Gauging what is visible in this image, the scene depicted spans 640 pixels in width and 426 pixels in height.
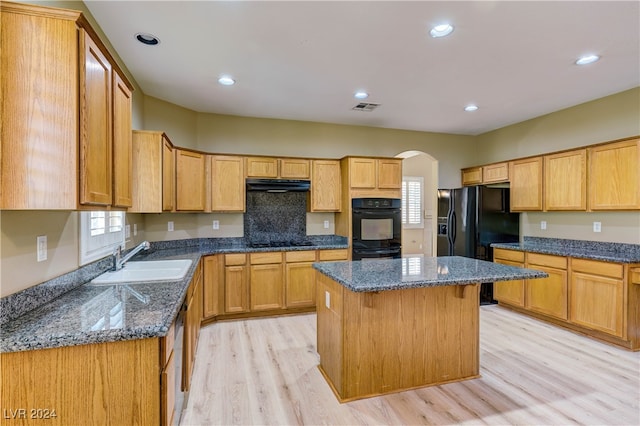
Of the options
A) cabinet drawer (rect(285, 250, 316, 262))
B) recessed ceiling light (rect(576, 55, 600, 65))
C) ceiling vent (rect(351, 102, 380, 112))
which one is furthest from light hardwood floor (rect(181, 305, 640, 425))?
ceiling vent (rect(351, 102, 380, 112))

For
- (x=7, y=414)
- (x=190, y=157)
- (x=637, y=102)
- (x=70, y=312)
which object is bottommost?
(x=7, y=414)

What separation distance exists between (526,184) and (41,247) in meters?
5.13

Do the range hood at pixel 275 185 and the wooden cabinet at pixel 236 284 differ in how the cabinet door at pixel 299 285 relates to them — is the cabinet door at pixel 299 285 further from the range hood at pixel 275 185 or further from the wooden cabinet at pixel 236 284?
the range hood at pixel 275 185

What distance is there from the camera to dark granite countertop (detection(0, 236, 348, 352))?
125 centimetres

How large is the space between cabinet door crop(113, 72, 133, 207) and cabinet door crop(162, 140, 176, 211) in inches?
37.1

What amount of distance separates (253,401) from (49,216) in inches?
70.5

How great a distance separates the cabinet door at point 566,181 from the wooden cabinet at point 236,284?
13.2ft

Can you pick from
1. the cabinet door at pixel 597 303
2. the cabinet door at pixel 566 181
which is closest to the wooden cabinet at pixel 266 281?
the cabinet door at pixel 597 303

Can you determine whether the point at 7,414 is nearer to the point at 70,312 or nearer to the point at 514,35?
the point at 70,312

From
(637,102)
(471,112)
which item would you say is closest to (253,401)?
(471,112)

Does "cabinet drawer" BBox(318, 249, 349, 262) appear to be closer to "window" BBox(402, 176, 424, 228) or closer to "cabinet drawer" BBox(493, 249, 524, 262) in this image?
"cabinet drawer" BBox(493, 249, 524, 262)

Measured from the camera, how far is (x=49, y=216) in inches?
67.2

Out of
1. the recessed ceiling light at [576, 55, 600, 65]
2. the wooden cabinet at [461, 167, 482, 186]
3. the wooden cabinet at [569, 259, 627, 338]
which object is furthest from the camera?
the wooden cabinet at [461, 167, 482, 186]

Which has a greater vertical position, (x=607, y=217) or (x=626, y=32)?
(x=626, y=32)
